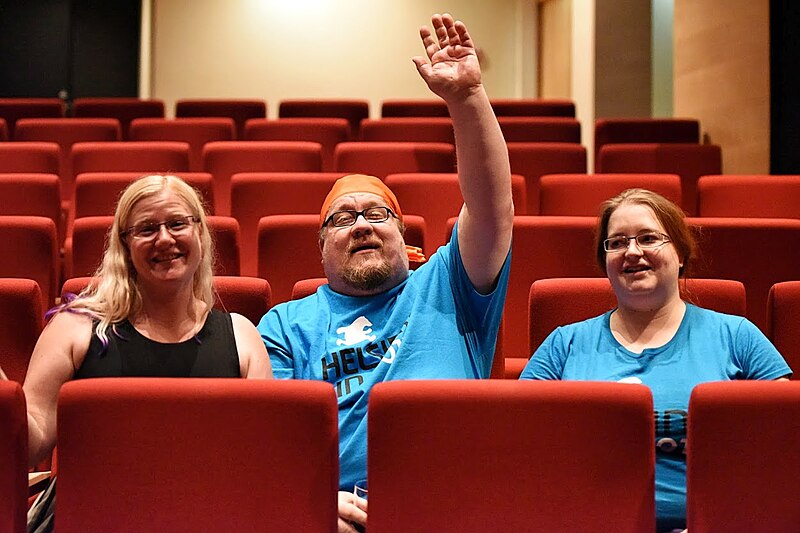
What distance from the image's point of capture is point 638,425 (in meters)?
0.45

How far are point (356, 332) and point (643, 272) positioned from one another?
0.56 feet

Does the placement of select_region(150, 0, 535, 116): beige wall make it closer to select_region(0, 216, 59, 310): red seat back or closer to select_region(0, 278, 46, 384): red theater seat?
select_region(0, 216, 59, 310): red seat back

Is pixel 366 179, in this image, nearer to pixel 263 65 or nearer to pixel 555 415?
pixel 555 415

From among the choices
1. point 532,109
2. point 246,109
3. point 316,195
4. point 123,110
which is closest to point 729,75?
point 532,109

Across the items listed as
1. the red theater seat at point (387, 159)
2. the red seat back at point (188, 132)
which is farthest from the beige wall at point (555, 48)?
the red theater seat at point (387, 159)

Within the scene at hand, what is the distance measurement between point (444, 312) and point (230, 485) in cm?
20

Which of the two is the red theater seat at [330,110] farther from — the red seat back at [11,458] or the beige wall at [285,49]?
the red seat back at [11,458]

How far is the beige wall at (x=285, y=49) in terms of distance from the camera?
2406 millimetres

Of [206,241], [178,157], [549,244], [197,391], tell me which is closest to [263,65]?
[178,157]

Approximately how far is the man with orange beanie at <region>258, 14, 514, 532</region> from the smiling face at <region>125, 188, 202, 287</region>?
7 centimetres

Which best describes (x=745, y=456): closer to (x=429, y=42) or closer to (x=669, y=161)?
(x=429, y=42)

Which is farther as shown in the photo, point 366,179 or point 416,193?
point 416,193

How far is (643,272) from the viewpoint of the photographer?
0.63 m

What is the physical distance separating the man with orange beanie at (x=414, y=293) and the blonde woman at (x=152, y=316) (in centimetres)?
4
